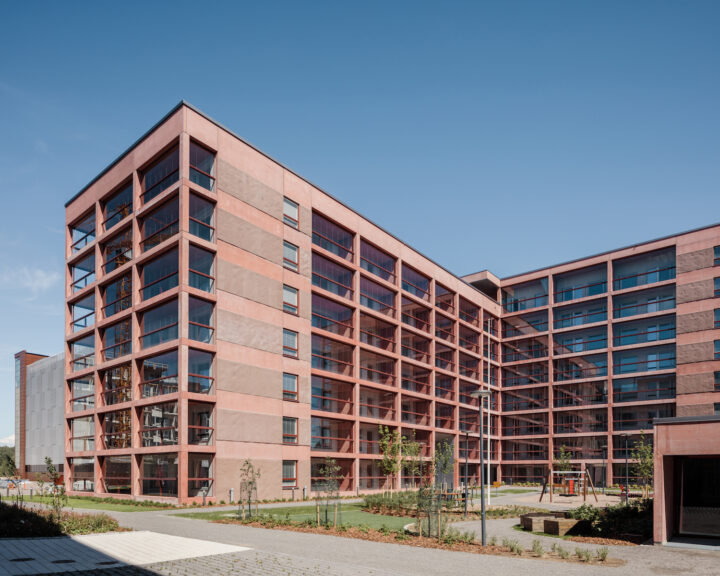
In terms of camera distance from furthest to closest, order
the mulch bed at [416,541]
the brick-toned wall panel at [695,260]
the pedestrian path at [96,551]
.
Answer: the brick-toned wall panel at [695,260] < the mulch bed at [416,541] < the pedestrian path at [96,551]

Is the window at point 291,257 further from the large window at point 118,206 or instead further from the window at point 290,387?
the large window at point 118,206

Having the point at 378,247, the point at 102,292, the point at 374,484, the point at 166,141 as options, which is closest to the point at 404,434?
the point at 374,484

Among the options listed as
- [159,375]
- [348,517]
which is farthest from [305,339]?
[348,517]

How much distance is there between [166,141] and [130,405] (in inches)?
730

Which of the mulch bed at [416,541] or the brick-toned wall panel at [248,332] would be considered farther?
the brick-toned wall panel at [248,332]

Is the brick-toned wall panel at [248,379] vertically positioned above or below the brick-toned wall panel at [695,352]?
below

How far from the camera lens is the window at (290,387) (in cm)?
4688

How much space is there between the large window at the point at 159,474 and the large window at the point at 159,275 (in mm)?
11107

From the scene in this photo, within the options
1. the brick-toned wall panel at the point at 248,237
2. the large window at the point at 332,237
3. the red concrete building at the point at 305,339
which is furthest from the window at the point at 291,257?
the large window at the point at 332,237

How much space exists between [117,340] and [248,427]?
14.2 m

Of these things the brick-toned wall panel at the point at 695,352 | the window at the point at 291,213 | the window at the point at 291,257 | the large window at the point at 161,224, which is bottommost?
the brick-toned wall panel at the point at 695,352

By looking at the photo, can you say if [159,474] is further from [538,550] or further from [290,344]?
[538,550]

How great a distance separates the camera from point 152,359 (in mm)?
43281

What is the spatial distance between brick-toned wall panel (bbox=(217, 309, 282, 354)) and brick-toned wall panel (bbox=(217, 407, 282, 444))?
4.72 meters
